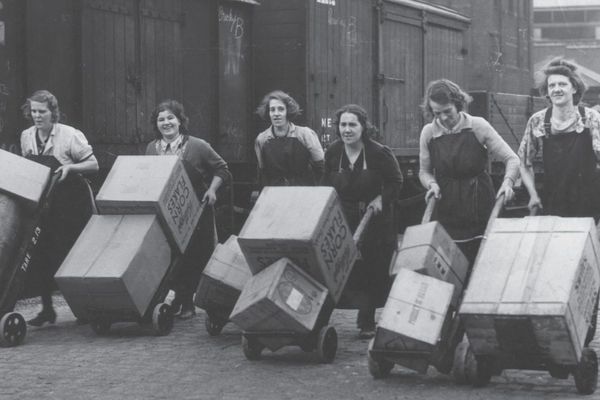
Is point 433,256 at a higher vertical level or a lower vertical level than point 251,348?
higher

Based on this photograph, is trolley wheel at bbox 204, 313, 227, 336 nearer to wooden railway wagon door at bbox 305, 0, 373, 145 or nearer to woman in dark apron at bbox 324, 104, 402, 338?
woman in dark apron at bbox 324, 104, 402, 338

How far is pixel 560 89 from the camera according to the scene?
645cm

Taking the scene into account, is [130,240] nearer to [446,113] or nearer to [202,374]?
[202,374]

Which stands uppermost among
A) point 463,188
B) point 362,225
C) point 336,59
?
point 336,59

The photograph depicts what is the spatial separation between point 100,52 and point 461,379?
607cm

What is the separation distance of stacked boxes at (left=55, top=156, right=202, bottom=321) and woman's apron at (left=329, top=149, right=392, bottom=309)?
3.70 ft

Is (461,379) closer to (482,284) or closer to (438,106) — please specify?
(482,284)

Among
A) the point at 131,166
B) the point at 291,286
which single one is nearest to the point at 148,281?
the point at 131,166

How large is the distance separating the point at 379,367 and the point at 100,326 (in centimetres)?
246

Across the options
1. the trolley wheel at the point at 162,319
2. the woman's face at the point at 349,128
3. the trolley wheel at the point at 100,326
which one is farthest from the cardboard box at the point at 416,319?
the trolley wheel at the point at 100,326

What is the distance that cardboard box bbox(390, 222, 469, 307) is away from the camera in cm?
605

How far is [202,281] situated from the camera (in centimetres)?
754

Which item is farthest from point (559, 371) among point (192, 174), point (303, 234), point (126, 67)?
point (126, 67)

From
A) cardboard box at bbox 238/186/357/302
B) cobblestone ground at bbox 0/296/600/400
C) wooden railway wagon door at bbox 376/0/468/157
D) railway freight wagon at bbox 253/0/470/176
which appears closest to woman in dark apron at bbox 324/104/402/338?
cobblestone ground at bbox 0/296/600/400
